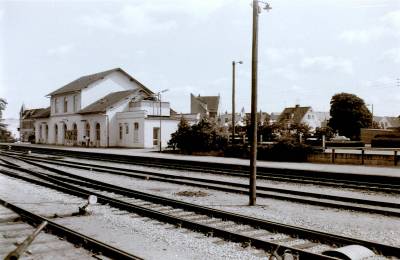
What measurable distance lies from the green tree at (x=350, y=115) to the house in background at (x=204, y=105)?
3381cm

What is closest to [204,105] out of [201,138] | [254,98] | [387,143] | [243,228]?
[387,143]

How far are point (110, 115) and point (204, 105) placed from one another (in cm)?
5074

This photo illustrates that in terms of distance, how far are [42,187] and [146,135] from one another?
2790 centimetres

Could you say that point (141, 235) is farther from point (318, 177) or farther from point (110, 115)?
point (110, 115)

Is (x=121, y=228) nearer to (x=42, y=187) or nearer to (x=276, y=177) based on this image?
(x=42, y=187)

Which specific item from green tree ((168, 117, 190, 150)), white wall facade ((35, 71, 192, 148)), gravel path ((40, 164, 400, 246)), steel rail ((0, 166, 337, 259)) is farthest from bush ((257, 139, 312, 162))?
white wall facade ((35, 71, 192, 148))

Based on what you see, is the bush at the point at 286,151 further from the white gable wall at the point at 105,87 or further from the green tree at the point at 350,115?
the green tree at the point at 350,115

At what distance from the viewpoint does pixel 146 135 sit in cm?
4381

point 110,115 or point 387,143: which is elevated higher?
point 110,115

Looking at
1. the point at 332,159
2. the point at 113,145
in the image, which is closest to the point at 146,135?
the point at 113,145

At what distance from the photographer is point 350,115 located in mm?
65688

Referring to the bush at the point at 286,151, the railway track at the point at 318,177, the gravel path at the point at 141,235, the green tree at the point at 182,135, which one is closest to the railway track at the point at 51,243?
the gravel path at the point at 141,235

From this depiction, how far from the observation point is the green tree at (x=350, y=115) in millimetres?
65438

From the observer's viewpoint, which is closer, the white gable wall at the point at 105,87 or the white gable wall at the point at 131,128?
the white gable wall at the point at 131,128
